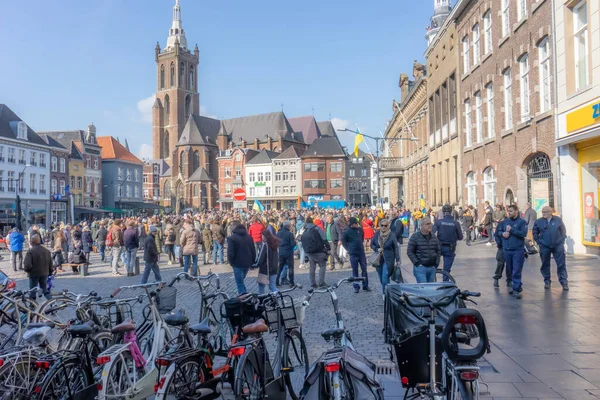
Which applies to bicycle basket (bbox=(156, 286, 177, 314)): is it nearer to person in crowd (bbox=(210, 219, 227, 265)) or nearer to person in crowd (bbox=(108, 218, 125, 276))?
person in crowd (bbox=(108, 218, 125, 276))

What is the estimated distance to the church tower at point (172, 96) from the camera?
111 metres

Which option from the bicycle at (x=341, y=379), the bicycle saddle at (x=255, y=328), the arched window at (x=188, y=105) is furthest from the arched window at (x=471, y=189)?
the arched window at (x=188, y=105)

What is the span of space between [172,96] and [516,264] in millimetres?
108055

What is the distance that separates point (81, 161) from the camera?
225 ft

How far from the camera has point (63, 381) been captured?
15.8 feet

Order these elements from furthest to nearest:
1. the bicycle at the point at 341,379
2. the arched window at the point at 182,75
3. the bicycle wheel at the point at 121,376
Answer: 1. the arched window at the point at 182,75
2. the bicycle wheel at the point at 121,376
3. the bicycle at the point at 341,379

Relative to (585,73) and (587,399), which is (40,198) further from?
(587,399)

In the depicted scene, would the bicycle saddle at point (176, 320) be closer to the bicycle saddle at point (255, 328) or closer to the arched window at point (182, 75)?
the bicycle saddle at point (255, 328)

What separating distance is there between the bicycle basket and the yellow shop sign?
12864mm

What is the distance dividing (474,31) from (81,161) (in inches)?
2240

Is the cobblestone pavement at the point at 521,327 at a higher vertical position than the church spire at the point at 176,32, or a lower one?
lower

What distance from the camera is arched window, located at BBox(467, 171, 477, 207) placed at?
85.3ft

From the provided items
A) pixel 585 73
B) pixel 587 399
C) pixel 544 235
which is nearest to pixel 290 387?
pixel 587 399

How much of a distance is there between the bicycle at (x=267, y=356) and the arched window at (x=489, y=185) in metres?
18.9
